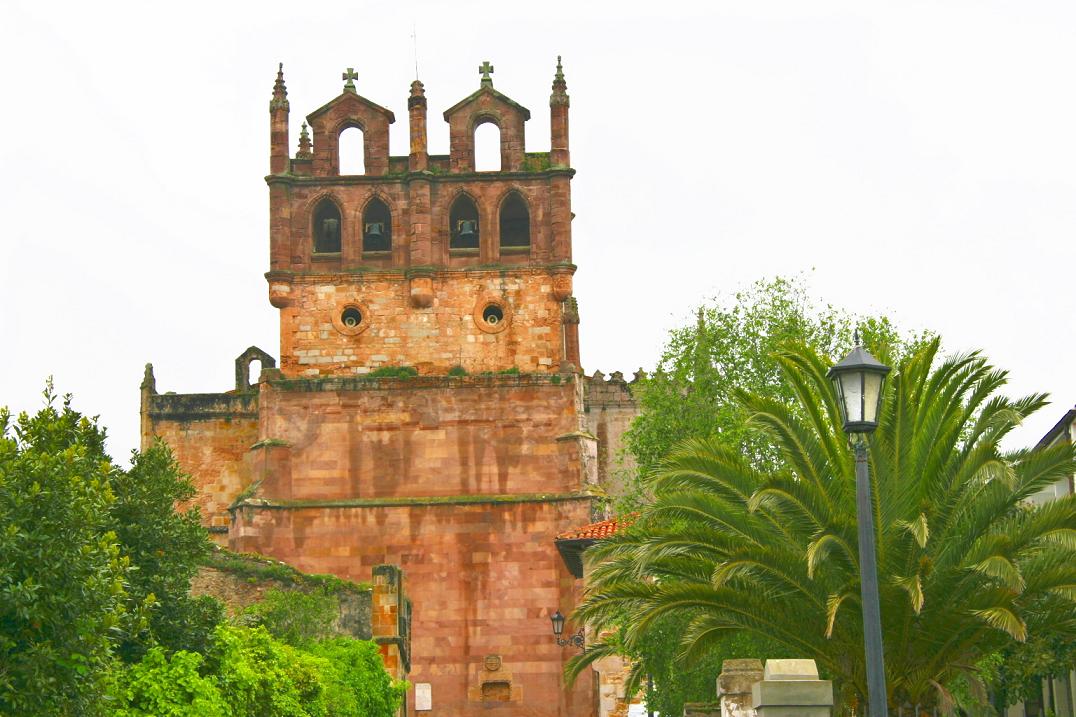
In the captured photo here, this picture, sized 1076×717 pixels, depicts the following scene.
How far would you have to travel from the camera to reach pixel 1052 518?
2367 centimetres

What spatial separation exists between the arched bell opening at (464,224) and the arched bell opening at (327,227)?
3.08 meters

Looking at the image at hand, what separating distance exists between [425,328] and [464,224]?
321 centimetres

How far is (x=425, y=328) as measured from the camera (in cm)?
5369

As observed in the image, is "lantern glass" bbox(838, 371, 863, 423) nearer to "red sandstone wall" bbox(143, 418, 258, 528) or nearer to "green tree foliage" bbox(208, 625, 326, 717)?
"green tree foliage" bbox(208, 625, 326, 717)

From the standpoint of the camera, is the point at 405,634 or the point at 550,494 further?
the point at 550,494

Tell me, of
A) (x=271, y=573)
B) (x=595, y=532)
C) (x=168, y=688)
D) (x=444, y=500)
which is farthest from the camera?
(x=444, y=500)

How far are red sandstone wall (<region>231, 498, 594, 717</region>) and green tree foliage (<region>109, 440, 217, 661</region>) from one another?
24273 millimetres

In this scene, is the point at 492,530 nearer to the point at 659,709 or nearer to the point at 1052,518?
the point at 659,709

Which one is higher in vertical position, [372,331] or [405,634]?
[372,331]

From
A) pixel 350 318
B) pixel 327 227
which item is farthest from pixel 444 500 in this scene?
pixel 327 227

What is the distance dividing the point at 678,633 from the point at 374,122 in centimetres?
2582

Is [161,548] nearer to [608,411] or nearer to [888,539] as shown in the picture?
[888,539]

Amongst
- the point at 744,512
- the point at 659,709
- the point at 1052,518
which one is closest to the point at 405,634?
the point at 659,709

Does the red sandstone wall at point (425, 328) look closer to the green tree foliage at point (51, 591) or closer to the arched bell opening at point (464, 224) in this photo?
the arched bell opening at point (464, 224)
